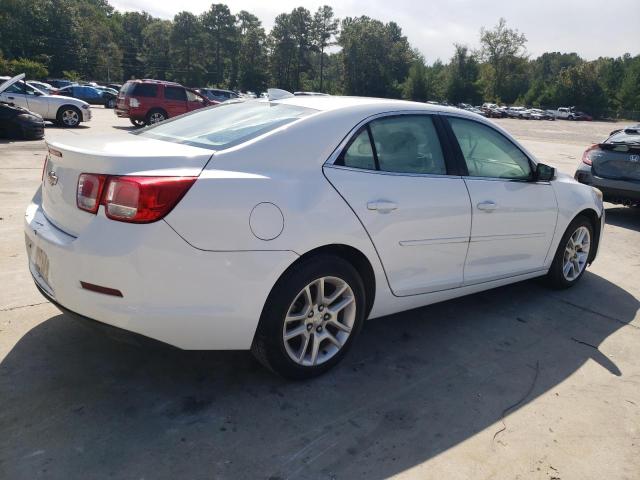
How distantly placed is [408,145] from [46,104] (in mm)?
17238

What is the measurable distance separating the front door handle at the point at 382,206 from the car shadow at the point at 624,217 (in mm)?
6362

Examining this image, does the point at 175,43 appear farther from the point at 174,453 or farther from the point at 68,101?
the point at 174,453

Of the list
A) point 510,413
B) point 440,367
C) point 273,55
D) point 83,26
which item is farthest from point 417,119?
point 273,55

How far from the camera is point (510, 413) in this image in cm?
292

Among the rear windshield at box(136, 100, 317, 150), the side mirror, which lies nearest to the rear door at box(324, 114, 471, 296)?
the rear windshield at box(136, 100, 317, 150)

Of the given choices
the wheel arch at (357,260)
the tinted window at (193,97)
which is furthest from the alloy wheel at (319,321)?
the tinted window at (193,97)

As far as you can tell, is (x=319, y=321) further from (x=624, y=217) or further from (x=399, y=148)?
(x=624, y=217)

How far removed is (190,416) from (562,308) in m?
3.32

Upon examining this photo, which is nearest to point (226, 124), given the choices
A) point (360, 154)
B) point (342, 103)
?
point (342, 103)

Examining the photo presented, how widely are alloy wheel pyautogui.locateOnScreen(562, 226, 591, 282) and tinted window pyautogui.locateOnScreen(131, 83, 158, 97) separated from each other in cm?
1758

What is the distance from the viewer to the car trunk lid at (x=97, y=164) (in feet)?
8.34

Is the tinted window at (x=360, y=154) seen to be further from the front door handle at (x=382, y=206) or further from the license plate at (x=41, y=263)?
the license plate at (x=41, y=263)

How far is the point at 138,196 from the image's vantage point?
7.97ft

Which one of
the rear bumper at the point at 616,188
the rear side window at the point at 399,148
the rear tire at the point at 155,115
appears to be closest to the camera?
the rear side window at the point at 399,148
